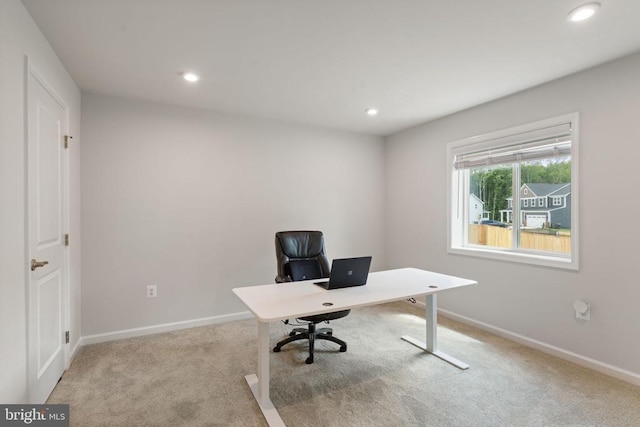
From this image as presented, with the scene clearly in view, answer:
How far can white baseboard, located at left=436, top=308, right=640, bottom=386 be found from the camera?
2193 mm

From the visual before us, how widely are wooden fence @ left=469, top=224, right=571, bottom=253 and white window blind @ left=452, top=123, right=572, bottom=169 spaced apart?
70cm

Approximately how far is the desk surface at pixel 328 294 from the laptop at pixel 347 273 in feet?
0.15

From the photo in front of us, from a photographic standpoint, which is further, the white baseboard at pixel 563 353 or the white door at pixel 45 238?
the white baseboard at pixel 563 353

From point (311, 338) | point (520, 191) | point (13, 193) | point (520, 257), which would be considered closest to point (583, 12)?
point (520, 191)

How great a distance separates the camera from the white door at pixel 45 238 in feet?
5.68

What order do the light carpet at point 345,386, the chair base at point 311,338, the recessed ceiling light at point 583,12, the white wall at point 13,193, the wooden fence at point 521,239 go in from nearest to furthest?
the white wall at point 13,193
the recessed ceiling light at point 583,12
the light carpet at point 345,386
the chair base at point 311,338
the wooden fence at point 521,239

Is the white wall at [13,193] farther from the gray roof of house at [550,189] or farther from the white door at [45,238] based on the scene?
the gray roof of house at [550,189]

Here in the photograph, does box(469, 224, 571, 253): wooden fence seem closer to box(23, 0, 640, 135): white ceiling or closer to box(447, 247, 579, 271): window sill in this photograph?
box(447, 247, 579, 271): window sill

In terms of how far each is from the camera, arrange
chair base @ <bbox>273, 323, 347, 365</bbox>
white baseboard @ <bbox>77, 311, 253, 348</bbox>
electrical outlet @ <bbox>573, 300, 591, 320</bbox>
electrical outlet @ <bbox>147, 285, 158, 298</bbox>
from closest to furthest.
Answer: electrical outlet @ <bbox>573, 300, 591, 320</bbox>, chair base @ <bbox>273, 323, 347, 365</bbox>, white baseboard @ <bbox>77, 311, 253, 348</bbox>, electrical outlet @ <bbox>147, 285, 158, 298</bbox>

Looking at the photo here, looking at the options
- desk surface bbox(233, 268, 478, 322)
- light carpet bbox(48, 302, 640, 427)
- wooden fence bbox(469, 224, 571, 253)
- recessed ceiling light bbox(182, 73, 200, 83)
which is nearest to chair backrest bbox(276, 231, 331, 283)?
desk surface bbox(233, 268, 478, 322)

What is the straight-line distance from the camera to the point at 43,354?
1.91 meters

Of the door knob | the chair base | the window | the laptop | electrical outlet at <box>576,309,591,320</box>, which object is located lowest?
the chair base

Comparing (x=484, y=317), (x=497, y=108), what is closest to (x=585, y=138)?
(x=497, y=108)

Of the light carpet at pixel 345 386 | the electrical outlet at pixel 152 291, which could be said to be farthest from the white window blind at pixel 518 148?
the electrical outlet at pixel 152 291
